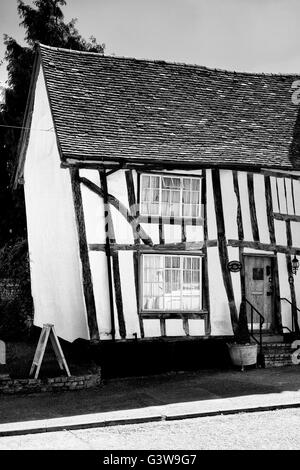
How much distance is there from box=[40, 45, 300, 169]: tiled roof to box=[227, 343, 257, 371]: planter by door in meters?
4.57

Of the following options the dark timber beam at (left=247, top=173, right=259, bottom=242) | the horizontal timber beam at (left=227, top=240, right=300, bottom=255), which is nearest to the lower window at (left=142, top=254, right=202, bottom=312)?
the horizontal timber beam at (left=227, top=240, right=300, bottom=255)

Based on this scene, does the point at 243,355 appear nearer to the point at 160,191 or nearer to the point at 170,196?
the point at 170,196

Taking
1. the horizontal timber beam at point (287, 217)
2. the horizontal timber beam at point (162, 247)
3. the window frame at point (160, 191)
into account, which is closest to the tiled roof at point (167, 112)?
the window frame at point (160, 191)

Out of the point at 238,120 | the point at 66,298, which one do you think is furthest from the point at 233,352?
the point at 238,120

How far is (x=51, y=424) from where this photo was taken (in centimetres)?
886

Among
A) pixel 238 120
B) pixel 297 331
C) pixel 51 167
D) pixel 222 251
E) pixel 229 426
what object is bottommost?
pixel 229 426

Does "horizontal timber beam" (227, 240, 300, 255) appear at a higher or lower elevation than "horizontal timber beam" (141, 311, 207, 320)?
higher

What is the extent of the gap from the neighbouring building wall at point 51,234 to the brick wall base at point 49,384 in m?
1.44

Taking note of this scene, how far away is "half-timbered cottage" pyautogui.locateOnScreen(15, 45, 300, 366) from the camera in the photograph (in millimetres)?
13391

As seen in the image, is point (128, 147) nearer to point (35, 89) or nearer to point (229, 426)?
point (35, 89)

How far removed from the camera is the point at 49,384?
11586 millimetres

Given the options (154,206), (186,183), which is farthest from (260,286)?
(154,206)

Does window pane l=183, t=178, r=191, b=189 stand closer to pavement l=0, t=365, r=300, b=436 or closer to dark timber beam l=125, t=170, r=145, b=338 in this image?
dark timber beam l=125, t=170, r=145, b=338
